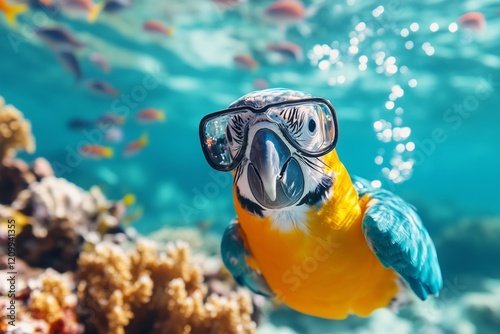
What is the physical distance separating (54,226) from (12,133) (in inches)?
86.4

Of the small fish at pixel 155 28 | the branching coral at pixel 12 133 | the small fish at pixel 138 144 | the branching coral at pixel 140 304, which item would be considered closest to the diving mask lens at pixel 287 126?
the branching coral at pixel 140 304

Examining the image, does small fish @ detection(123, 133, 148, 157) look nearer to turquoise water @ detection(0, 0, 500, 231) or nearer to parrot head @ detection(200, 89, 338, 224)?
turquoise water @ detection(0, 0, 500, 231)

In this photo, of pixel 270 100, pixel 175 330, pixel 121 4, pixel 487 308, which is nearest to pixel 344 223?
pixel 270 100

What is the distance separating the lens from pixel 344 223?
1.95 meters

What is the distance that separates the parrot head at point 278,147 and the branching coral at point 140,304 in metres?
1.60

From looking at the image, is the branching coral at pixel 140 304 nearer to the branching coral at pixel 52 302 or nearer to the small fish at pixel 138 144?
the branching coral at pixel 52 302

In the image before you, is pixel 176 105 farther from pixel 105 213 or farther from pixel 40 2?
pixel 105 213

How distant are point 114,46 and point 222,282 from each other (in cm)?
1446

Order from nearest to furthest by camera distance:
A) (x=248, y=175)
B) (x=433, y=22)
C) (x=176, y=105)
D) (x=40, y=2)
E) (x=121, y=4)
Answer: (x=248, y=175), (x=121, y=4), (x=40, y=2), (x=433, y=22), (x=176, y=105)

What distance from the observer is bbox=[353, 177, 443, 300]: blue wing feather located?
1.86 m

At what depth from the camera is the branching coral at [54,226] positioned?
4.00 metres

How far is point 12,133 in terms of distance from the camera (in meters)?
5.42

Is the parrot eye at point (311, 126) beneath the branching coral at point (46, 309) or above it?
above

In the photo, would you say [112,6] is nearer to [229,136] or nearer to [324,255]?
[229,136]
